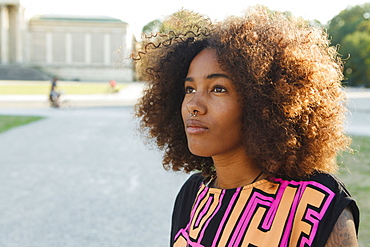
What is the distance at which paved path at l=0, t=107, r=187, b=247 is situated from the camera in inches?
191

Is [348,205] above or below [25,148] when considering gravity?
above

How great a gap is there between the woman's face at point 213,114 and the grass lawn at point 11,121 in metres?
13.3

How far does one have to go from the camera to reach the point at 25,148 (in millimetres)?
10891

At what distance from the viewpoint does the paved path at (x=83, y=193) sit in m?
4.84

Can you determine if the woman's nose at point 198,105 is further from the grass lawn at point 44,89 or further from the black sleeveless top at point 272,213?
the grass lawn at point 44,89

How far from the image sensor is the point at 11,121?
642 inches

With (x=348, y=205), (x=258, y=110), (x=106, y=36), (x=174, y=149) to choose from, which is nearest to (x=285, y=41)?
(x=258, y=110)

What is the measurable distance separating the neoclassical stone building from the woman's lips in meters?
81.4

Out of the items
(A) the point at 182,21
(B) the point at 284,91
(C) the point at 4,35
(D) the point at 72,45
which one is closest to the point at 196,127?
(B) the point at 284,91

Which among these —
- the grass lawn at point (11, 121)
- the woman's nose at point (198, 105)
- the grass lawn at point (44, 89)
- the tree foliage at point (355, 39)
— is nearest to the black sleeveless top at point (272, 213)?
the woman's nose at point (198, 105)

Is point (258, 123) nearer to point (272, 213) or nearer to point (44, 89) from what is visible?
point (272, 213)

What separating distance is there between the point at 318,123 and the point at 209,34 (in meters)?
0.61

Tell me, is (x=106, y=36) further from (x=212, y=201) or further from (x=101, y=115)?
(x=212, y=201)

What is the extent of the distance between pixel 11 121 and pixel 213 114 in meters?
16.0
